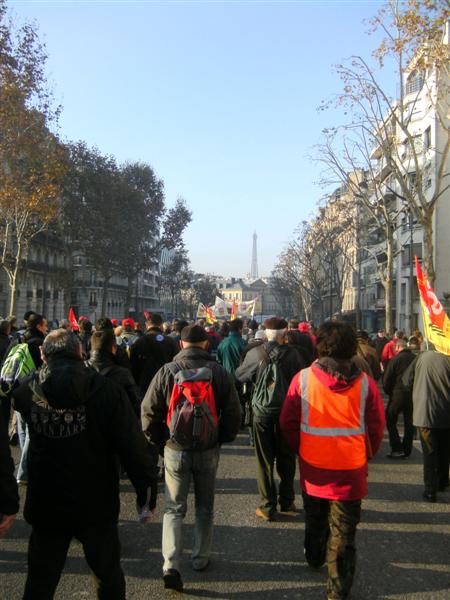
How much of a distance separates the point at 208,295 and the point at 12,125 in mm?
89482

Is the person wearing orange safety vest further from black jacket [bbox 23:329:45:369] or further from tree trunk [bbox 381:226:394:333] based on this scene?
tree trunk [bbox 381:226:394:333]

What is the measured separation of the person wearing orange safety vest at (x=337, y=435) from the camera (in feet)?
13.3

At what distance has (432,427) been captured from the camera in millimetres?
6637

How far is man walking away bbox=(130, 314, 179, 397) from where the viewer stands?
762 centimetres

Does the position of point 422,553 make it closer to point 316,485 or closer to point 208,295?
point 316,485

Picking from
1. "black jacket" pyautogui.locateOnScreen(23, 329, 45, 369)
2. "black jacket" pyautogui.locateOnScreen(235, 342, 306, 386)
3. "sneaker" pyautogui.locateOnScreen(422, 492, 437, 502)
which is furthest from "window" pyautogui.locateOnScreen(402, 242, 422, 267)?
"black jacket" pyautogui.locateOnScreen(235, 342, 306, 386)

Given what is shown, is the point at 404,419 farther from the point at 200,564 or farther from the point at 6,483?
the point at 6,483

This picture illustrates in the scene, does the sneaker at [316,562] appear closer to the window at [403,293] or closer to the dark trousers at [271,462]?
the dark trousers at [271,462]

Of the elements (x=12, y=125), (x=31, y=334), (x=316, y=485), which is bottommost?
(x=316, y=485)

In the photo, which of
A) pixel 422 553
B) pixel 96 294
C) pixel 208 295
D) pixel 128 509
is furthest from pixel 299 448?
pixel 208 295

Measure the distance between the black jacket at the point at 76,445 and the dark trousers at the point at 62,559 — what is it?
6cm

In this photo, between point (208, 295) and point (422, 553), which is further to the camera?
point (208, 295)

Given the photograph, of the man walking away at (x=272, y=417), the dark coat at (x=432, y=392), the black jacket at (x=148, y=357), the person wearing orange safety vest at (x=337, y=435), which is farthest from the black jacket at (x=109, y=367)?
the dark coat at (x=432, y=392)

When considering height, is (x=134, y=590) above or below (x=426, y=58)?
below
